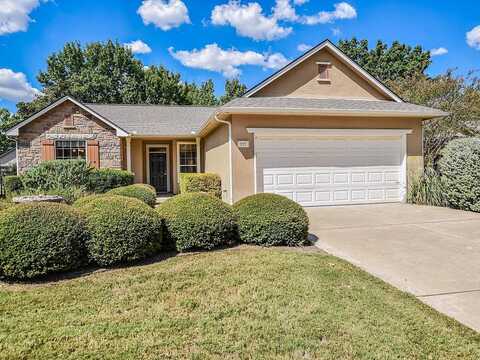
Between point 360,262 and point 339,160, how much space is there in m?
6.32

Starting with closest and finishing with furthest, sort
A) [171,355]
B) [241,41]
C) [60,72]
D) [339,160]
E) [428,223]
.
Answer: [171,355]
[428,223]
[339,160]
[241,41]
[60,72]

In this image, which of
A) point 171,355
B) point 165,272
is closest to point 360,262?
point 165,272

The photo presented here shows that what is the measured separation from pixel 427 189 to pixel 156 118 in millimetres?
13136

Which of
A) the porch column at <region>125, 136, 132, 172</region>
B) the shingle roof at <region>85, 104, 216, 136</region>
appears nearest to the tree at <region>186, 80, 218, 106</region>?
the shingle roof at <region>85, 104, 216, 136</region>

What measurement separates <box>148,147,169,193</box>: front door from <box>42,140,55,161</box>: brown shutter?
4.31 m

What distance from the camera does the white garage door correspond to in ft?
33.4

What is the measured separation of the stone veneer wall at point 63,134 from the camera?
45.2 feet

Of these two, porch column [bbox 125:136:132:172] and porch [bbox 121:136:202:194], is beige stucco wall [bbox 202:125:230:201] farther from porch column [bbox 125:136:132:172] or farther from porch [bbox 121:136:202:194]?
porch column [bbox 125:136:132:172]

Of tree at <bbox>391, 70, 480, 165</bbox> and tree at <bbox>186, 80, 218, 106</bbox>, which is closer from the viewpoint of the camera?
tree at <bbox>391, 70, 480, 165</bbox>

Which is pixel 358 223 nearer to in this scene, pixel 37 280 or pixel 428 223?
pixel 428 223

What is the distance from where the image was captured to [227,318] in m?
3.19

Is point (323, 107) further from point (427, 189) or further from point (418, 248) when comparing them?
point (418, 248)

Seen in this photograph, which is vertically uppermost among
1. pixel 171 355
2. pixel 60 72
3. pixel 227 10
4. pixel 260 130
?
pixel 60 72

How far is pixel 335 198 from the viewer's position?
10.7 meters
